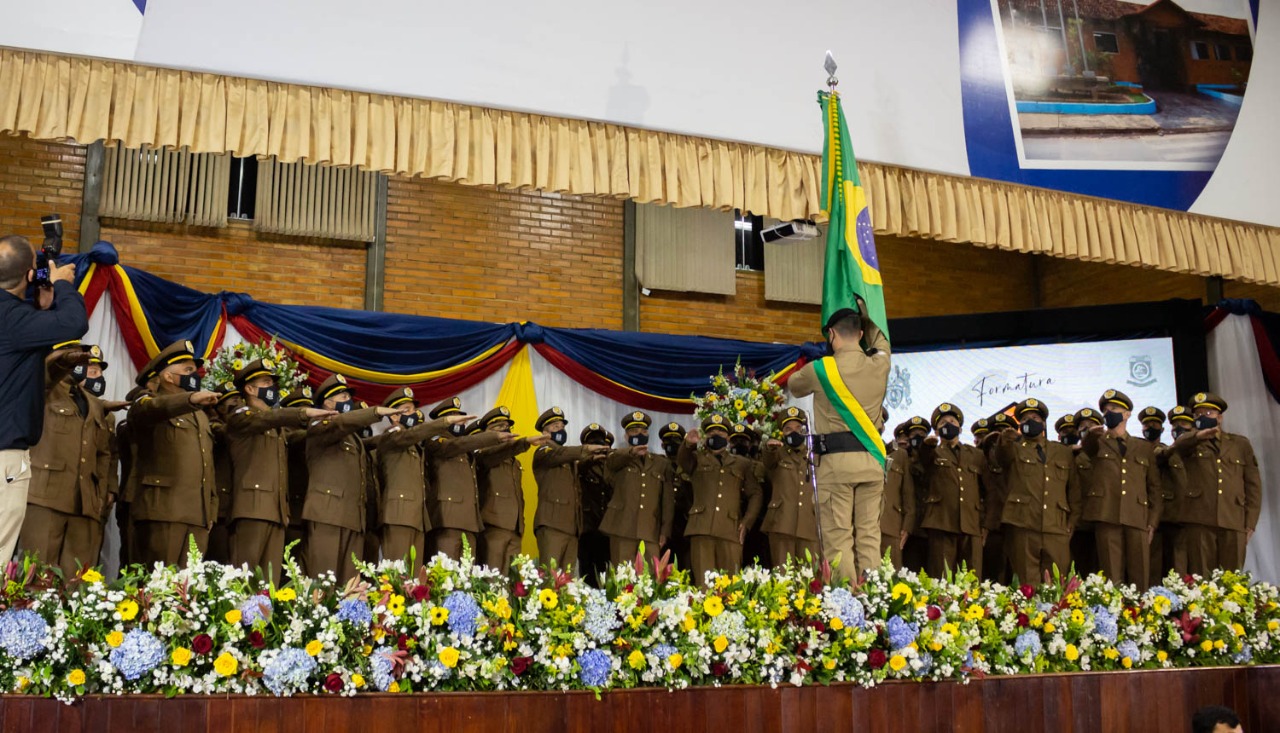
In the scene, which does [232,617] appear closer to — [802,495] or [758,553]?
[802,495]

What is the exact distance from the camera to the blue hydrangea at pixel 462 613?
10.3 ft

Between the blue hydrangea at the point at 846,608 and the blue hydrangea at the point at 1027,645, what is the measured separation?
24.5 inches

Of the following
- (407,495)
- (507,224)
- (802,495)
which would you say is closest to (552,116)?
(407,495)

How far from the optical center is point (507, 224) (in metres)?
9.56

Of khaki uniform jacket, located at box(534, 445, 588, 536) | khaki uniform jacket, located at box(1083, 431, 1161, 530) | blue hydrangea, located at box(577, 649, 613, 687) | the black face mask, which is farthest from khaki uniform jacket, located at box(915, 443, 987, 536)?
blue hydrangea, located at box(577, 649, 613, 687)

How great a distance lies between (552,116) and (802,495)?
137 inches

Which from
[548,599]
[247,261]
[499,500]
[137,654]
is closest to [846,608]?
[548,599]

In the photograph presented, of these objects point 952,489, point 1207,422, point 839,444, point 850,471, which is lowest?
point 850,471

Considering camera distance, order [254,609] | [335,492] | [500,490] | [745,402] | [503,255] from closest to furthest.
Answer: [254,609]
[335,492]
[500,490]
[745,402]
[503,255]

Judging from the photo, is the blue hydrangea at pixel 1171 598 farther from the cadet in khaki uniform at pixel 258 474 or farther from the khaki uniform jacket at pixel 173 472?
the khaki uniform jacket at pixel 173 472

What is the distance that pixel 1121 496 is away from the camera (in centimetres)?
682

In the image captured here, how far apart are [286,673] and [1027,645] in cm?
242

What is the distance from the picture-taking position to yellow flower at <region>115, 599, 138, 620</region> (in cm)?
291

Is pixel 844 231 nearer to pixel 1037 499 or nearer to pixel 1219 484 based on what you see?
pixel 1037 499
